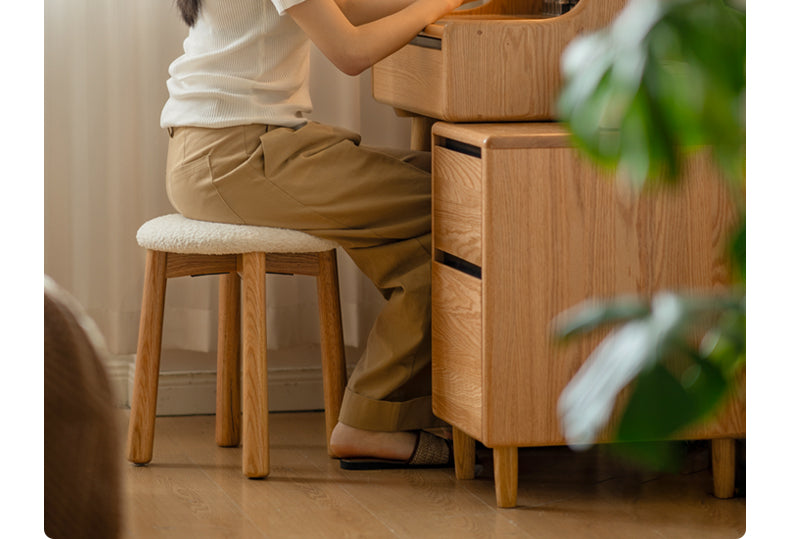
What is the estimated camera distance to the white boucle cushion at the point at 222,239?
1620 mm

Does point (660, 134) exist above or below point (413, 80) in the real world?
below

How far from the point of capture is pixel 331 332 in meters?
1.75

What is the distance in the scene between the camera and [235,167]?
1666mm

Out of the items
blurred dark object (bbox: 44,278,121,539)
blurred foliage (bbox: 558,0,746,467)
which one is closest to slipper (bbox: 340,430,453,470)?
blurred dark object (bbox: 44,278,121,539)

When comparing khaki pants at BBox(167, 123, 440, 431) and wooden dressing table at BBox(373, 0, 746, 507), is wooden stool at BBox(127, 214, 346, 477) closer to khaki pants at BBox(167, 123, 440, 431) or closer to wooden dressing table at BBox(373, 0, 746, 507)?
khaki pants at BBox(167, 123, 440, 431)

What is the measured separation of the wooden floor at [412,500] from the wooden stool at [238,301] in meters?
0.07

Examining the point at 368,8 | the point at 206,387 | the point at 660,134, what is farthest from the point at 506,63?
the point at 660,134

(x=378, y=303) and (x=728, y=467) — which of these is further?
(x=378, y=303)

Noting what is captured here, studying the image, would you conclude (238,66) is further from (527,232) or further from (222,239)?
(527,232)

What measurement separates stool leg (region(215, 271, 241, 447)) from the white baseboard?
23 cm

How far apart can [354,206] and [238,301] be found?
316 mm
